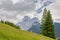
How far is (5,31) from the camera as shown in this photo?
135 ft

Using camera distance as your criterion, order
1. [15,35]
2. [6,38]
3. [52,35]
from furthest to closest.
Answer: [52,35] → [15,35] → [6,38]

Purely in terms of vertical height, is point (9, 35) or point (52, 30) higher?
point (9, 35)

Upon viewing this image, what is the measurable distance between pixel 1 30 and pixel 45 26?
5183 centimetres

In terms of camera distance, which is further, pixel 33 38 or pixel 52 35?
pixel 52 35

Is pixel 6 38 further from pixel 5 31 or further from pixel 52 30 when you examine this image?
pixel 52 30

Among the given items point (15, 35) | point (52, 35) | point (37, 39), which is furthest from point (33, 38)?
point (52, 35)

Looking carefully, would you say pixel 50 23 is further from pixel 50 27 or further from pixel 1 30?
pixel 1 30

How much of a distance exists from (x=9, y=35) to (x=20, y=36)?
2255mm

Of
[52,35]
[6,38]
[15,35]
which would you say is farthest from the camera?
[52,35]

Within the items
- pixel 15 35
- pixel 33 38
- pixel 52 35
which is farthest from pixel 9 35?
pixel 52 35

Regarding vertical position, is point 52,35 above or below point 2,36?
below

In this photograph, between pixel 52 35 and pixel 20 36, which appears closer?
pixel 20 36

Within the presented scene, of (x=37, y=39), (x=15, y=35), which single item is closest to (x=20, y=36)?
(x=15, y=35)

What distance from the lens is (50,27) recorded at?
90.1 metres
